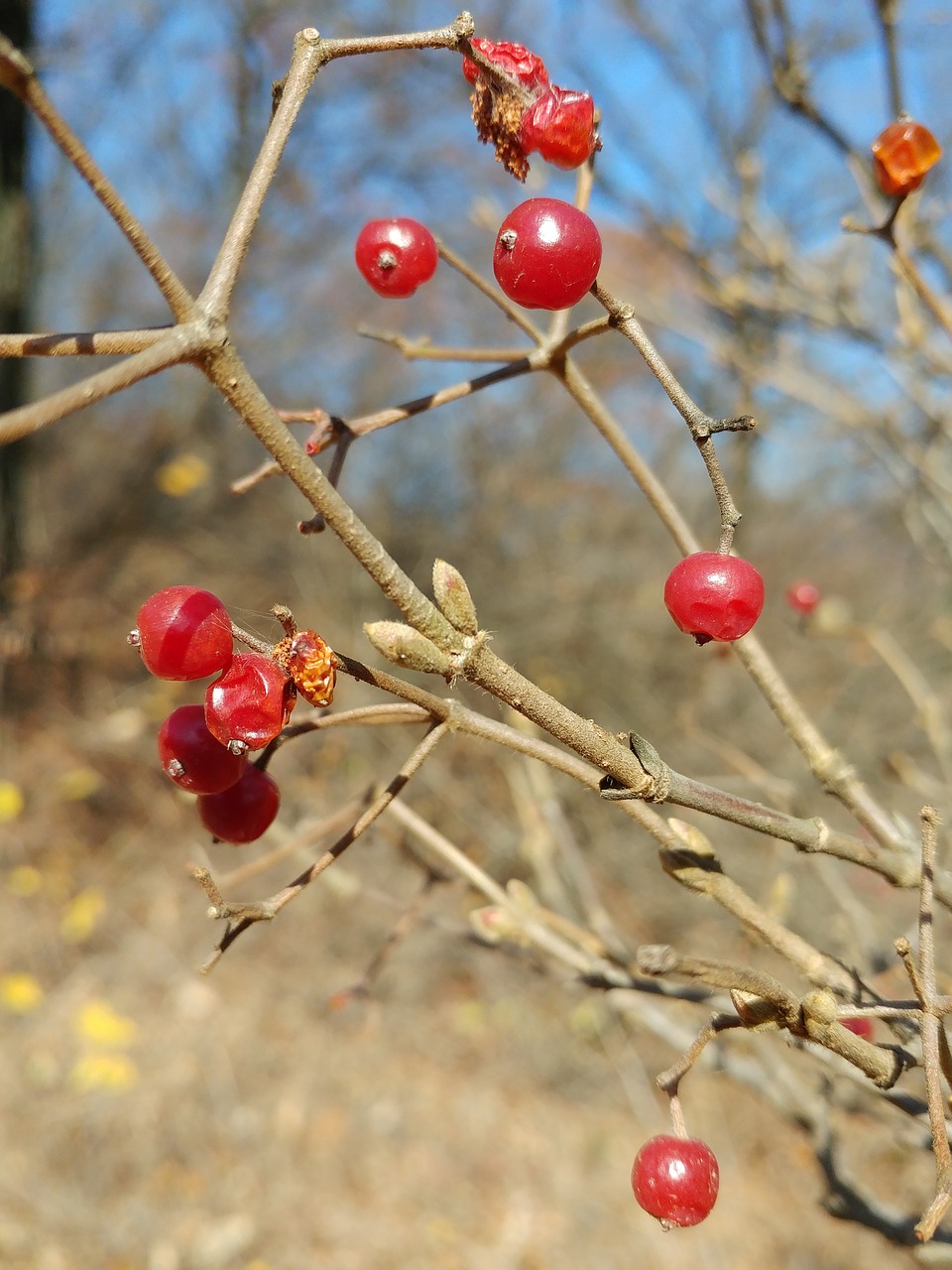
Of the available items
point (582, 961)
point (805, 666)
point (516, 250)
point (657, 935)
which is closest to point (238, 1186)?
point (657, 935)

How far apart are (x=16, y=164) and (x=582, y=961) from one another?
6.25 metres

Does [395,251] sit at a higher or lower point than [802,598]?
higher

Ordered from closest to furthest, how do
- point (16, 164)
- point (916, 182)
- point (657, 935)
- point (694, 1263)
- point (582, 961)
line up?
point (916, 182), point (582, 961), point (694, 1263), point (657, 935), point (16, 164)

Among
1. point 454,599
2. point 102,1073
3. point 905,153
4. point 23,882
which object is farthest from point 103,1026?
point 905,153

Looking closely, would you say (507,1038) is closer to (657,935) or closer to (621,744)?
(657,935)

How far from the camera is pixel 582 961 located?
3.85ft

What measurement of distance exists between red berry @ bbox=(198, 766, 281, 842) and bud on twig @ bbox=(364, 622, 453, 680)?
0.36 m

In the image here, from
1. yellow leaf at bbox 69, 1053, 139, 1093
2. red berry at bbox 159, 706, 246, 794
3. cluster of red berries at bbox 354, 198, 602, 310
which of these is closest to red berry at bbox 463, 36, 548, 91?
cluster of red berries at bbox 354, 198, 602, 310

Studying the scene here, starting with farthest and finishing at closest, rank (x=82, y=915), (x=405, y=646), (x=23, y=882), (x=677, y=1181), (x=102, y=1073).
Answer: (x=23, y=882) < (x=82, y=915) < (x=102, y=1073) < (x=677, y=1181) < (x=405, y=646)

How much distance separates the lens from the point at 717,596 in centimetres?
76

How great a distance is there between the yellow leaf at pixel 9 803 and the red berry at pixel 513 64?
539 centimetres

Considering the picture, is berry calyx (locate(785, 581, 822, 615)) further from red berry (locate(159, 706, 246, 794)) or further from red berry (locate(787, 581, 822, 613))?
red berry (locate(159, 706, 246, 794))

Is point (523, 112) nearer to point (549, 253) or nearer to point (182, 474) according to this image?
point (549, 253)

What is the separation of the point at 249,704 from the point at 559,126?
0.58 metres
